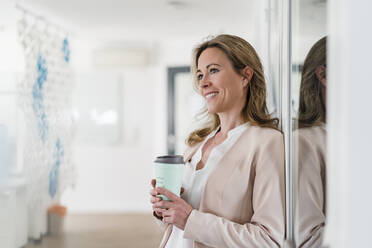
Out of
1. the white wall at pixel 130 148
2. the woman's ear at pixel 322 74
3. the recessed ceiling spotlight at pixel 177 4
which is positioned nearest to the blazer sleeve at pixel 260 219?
the woman's ear at pixel 322 74

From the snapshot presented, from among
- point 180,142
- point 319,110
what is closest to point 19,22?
point 180,142

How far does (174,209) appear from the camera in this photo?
933 mm

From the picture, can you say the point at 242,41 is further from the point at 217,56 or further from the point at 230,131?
the point at 230,131

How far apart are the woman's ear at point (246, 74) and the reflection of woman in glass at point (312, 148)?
0.83 feet

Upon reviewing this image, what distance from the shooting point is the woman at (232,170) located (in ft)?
2.86

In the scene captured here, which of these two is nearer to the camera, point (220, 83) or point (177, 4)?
point (220, 83)

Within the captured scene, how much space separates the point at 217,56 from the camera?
0.98 metres

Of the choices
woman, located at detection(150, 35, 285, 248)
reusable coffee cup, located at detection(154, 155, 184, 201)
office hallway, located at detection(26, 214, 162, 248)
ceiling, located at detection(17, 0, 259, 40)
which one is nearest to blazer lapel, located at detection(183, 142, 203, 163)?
woman, located at detection(150, 35, 285, 248)

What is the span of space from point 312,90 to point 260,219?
0.38 metres

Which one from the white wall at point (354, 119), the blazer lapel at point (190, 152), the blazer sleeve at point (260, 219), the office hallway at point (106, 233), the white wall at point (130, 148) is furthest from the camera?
the white wall at point (130, 148)

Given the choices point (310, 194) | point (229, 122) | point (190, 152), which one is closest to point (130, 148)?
point (190, 152)

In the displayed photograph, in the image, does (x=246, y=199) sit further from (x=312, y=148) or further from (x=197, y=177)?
(x=312, y=148)

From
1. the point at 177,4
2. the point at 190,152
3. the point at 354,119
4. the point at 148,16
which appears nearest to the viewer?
the point at 354,119

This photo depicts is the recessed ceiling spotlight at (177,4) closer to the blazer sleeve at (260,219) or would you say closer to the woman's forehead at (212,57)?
the woman's forehead at (212,57)
